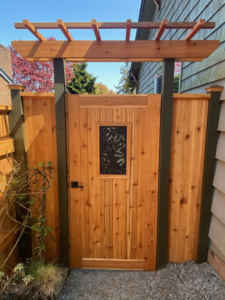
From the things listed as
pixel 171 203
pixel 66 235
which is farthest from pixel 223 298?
pixel 66 235

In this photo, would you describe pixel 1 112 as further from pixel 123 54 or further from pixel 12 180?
pixel 123 54

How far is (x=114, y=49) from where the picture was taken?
6.63ft

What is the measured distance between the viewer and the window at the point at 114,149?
2.18 metres

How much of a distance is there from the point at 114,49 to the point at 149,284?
102 inches

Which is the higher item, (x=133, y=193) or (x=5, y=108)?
(x=5, y=108)

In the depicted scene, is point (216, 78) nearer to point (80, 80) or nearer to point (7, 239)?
point (7, 239)

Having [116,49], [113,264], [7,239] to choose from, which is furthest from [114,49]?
[113,264]

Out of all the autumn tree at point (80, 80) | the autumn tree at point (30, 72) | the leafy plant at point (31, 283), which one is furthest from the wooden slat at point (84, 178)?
the autumn tree at point (30, 72)

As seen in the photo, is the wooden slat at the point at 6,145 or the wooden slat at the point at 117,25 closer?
the wooden slat at the point at 117,25

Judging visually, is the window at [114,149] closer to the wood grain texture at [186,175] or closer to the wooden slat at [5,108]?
the wood grain texture at [186,175]

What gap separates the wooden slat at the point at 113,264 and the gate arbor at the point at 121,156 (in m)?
0.01

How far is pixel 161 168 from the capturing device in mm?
2191

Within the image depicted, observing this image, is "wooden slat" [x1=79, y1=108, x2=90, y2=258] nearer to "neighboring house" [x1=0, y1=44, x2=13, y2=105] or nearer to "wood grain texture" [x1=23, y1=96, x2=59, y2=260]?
"wood grain texture" [x1=23, y1=96, x2=59, y2=260]

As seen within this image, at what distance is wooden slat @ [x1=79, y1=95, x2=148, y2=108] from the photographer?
6.93 ft
